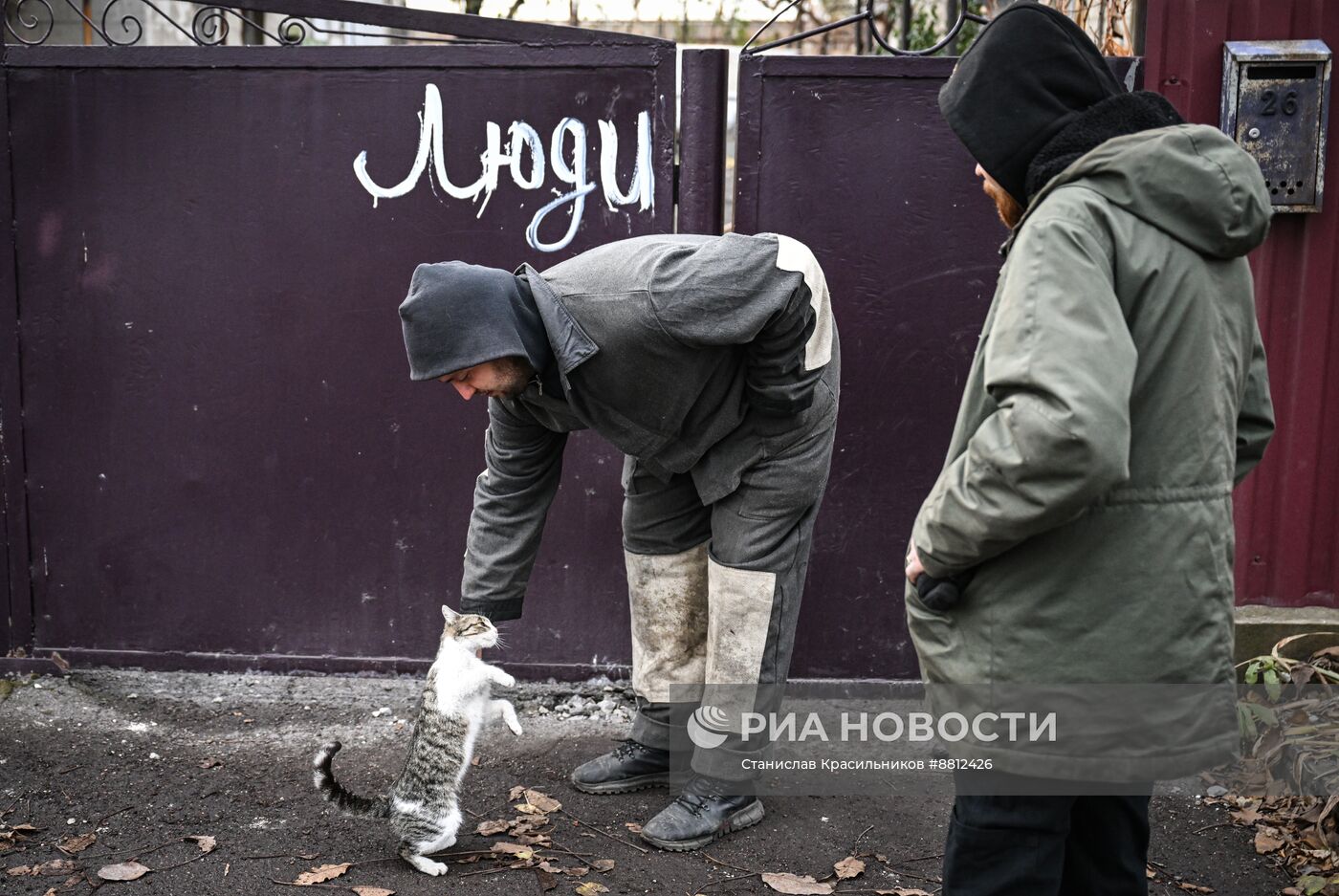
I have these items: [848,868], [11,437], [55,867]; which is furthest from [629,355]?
[11,437]

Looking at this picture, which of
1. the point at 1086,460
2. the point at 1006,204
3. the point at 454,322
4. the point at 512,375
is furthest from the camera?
the point at 512,375

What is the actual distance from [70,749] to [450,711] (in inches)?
66.9

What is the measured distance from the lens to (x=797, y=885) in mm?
3332

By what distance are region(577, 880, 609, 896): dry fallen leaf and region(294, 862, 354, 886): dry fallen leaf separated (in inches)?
26.7

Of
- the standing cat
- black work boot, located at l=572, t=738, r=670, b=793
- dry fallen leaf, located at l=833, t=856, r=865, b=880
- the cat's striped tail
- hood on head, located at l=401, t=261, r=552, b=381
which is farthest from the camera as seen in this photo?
black work boot, located at l=572, t=738, r=670, b=793

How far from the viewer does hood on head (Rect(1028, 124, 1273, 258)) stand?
2039 mm

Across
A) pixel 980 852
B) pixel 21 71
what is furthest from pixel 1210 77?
pixel 21 71

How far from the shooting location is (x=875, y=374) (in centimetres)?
439

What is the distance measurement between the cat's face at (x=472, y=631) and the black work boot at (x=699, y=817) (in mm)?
744

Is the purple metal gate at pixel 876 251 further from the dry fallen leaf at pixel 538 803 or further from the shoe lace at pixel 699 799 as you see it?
the dry fallen leaf at pixel 538 803

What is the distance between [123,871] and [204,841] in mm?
232

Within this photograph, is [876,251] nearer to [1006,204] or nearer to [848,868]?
[1006,204]

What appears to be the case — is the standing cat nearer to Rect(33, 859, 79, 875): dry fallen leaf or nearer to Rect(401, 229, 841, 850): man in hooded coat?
Rect(401, 229, 841, 850): man in hooded coat

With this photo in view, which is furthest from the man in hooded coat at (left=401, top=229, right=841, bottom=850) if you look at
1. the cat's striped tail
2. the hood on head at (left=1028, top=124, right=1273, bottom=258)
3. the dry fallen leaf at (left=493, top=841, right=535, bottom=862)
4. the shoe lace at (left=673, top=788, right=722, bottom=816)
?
the hood on head at (left=1028, top=124, right=1273, bottom=258)
